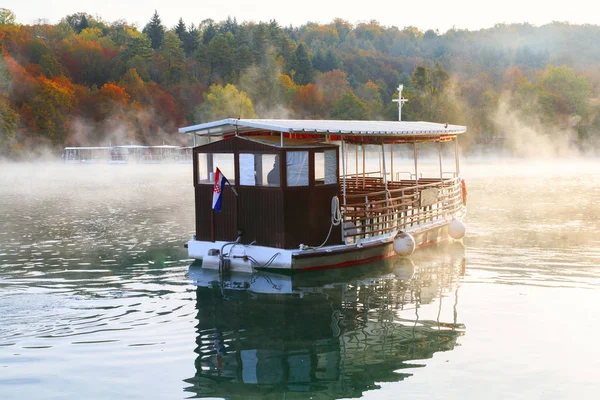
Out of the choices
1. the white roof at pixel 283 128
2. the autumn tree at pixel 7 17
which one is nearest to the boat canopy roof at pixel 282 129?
the white roof at pixel 283 128

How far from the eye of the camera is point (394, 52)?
579ft

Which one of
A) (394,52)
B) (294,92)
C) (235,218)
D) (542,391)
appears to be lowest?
(542,391)

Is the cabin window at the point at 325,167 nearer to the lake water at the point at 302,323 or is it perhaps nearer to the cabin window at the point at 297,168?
the cabin window at the point at 297,168

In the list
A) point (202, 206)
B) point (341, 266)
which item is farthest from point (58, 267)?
point (341, 266)

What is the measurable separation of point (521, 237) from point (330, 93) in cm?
9441

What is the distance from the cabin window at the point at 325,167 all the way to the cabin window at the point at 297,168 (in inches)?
15.4

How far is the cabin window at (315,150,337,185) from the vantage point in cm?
1862

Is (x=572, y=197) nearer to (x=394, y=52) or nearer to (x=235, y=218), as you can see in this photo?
(x=235, y=218)

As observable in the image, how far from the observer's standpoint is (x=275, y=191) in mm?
18078

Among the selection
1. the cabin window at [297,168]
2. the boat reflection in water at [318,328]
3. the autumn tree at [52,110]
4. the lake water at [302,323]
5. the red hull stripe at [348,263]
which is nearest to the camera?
the lake water at [302,323]

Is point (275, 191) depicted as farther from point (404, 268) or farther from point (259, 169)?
point (404, 268)

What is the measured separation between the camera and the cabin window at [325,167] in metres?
18.6

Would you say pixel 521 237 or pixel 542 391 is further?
pixel 521 237

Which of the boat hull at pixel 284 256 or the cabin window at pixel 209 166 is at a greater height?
the cabin window at pixel 209 166
